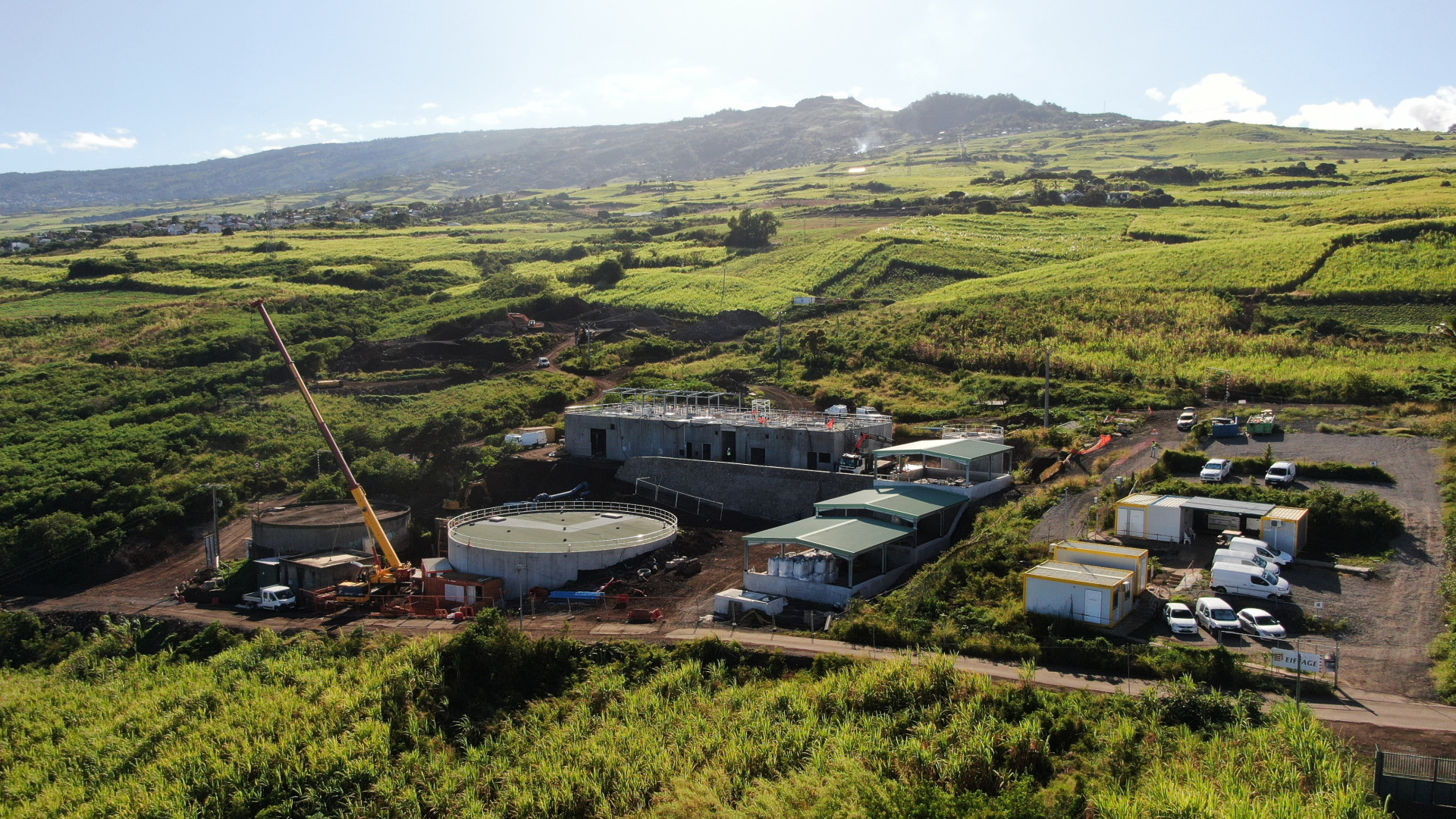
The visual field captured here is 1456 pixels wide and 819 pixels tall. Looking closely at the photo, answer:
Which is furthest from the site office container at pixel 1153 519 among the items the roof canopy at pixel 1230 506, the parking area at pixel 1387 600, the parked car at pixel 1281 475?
the parked car at pixel 1281 475

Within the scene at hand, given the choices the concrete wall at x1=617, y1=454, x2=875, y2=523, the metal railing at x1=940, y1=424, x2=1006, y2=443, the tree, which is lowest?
the concrete wall at x1=617, y1=454, x2=875, y2=523

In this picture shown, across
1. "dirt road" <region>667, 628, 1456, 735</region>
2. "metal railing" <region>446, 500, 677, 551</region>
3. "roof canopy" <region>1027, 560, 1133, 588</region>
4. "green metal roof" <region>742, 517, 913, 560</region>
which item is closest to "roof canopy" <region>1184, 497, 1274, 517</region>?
"roof canopy" <region>1027, 560, 1133, 588</region>

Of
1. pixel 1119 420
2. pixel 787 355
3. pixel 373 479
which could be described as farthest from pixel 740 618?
pixel 787 355

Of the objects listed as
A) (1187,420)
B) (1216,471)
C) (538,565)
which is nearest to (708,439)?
(538,565)

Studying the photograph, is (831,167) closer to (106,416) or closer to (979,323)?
(979,323)

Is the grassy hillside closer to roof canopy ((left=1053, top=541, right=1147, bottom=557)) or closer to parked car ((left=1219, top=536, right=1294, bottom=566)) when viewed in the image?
parked car ((left=1219, top=536, right=1294, bottom=566))

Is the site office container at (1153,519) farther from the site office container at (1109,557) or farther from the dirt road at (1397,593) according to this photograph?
the dirt road at (1397,593)

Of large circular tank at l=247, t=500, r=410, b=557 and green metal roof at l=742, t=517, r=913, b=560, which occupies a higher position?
green metal roof at l=742, t=517, r=913, b=560

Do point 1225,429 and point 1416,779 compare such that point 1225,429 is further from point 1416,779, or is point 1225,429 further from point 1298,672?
point 1416,779
